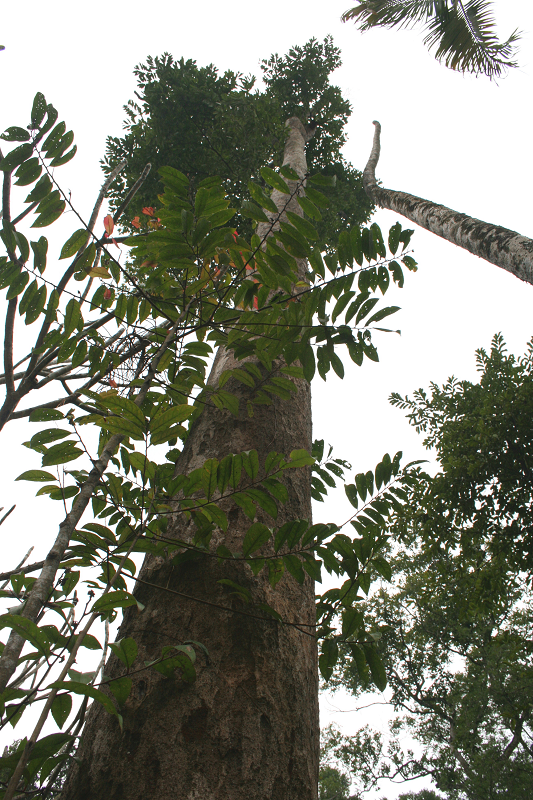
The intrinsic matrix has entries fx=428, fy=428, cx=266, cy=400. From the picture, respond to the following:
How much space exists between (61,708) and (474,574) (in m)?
4.67

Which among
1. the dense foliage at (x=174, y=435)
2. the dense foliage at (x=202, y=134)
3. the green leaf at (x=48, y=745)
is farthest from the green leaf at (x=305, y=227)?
the dense foliage at (x=202, y=134)

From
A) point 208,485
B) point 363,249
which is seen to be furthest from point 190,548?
point 363,249

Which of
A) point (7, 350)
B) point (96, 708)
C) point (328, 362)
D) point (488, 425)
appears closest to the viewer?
point (96, 708)

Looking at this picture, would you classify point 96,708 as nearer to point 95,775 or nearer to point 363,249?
point 95,775

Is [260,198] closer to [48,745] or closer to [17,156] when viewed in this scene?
[17,156]

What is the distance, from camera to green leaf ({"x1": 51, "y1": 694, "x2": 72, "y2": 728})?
706 mm

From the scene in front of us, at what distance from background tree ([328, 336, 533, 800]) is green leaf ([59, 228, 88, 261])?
120 cm

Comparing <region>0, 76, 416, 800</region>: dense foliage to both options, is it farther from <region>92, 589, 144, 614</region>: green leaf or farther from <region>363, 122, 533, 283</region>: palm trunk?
<region>363, 122, 533, 283</region>: palm trunk

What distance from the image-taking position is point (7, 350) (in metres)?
1.38

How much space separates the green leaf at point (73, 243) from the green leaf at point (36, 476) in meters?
0.59

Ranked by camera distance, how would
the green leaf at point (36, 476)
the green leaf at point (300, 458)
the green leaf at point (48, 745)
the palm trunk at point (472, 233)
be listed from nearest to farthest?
the green leaf at point (48, 745) < the green leaf at point (36, 476) < the green leaf at point (300, 458) < the palm trunk at point (472, 233)

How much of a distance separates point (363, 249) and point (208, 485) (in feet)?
2.37

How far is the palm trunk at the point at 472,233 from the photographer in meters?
2.38

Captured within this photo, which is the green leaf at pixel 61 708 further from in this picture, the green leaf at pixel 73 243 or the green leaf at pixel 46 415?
the green leaf at pixel 73 243
